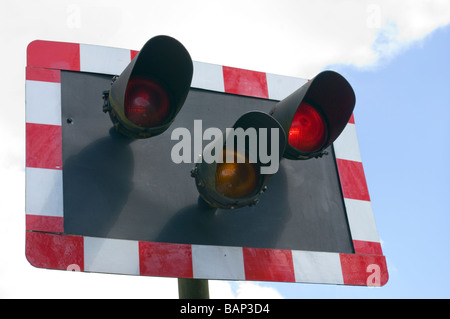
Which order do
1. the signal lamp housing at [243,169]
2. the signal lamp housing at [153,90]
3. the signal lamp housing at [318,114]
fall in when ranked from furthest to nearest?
1. the signal lamp housing at [318,114]
2. the signal lamp housing at [153,90]
3. the signal lamp housing at [243,169]

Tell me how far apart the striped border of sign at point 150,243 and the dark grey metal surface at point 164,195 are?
0.04m

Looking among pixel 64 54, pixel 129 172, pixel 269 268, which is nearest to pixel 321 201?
pixel 269 268

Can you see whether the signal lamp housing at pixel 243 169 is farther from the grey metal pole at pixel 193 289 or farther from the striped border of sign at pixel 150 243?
the grey metal pole at pixel 193 289

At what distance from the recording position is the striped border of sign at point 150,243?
222 centimetres

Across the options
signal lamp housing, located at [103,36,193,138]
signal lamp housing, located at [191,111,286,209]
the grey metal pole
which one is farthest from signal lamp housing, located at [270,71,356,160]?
the grey metal pole

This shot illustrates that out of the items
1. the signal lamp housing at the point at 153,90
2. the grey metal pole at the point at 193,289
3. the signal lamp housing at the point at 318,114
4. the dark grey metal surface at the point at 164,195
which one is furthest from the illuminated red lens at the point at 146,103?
the grey metal pole at the point at 193,289

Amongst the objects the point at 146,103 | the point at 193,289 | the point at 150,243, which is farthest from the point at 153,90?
the point at 193,289

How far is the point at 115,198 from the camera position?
2414 millimetres

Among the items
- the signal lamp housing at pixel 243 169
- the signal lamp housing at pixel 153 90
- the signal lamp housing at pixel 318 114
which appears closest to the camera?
the signal lamp housing at pixel 243 169

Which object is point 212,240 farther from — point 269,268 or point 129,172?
point 129,172

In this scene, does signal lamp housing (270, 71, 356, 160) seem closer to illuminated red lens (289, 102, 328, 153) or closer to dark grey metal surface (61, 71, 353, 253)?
illuminated red lens (289, 102, 328, 153)

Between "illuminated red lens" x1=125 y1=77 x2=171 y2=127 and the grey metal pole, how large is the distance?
61 centimetres
